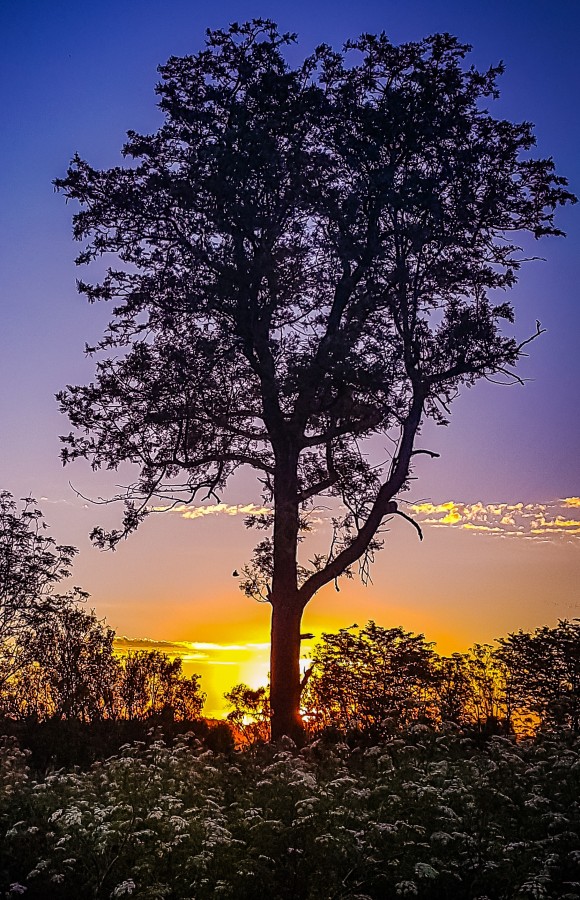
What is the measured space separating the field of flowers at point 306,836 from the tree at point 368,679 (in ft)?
22.4

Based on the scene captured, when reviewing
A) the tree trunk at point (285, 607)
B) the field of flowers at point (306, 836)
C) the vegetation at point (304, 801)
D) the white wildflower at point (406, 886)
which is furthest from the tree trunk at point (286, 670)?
the white wildflower at point (406, 886)

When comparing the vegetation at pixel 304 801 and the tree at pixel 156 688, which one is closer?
the vegetation at pixel 304 801

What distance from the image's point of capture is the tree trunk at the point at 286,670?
15.1 metres

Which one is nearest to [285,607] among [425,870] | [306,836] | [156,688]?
[156,688]

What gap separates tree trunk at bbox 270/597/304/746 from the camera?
1509cm

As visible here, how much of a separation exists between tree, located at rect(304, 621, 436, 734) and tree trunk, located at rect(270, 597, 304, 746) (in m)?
1.52

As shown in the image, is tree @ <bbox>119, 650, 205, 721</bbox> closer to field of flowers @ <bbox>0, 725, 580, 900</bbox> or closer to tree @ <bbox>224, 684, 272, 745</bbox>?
tree @ <bbox>224, 684, 272, 745</bbox>

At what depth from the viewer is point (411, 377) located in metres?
15.7

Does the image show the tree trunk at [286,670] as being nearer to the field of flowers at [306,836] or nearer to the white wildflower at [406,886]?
the field of flowers at [306,836]

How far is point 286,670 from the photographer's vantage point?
49.9 feet

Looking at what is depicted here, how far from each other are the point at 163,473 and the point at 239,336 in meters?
3.10

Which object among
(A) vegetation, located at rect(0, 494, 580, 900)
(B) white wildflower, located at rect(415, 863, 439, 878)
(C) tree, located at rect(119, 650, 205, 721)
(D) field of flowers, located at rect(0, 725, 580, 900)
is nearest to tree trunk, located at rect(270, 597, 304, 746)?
(A) vegetation, located at rect(0, 494, 580, 900)

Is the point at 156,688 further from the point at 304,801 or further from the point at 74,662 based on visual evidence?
the point at 304,801

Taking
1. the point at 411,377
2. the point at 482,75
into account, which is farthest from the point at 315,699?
the point at 482,75
